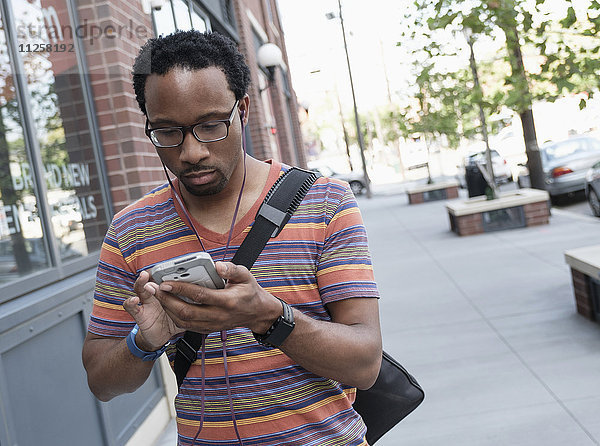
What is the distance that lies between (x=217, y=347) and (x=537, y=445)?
3.11 metres

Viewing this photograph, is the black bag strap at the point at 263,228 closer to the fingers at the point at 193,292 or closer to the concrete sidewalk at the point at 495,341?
the fingers at the point at 193,292

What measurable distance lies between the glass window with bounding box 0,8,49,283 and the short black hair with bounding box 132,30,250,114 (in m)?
2.03

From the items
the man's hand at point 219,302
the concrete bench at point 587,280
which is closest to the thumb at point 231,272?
the man's hand at point 219,302

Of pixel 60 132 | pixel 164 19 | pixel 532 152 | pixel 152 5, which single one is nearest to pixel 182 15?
pixel 164 19

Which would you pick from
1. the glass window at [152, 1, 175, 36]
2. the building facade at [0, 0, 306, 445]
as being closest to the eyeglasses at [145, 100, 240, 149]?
the building facade at [0, 0, 306, 445]

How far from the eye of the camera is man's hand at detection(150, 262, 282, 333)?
135cm

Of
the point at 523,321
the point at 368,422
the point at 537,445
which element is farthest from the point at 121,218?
the point at 523,321

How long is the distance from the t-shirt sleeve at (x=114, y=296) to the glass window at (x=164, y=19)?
4.65 metres

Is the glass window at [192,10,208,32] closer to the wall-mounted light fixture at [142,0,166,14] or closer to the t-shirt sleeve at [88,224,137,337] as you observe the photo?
the wall-mounted light fixture at [142,0,166,14]

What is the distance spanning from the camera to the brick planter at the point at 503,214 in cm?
1284

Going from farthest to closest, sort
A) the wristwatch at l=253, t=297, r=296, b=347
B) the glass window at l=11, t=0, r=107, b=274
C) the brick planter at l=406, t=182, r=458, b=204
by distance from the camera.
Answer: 1. the brick planter at l=406, t=182, r=458, b=204
2. the glass window at l=11, t=0, r=107, b=274
3. the wristwatch at l=253, t=297, r=296, b=347

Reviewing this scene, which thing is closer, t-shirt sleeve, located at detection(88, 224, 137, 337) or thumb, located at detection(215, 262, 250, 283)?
thumb, located at detection(215, 262, 250, 283)

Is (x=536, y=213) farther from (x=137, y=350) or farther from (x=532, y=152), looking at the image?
(x=137, y=350)

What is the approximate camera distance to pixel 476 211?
42.6 ft
